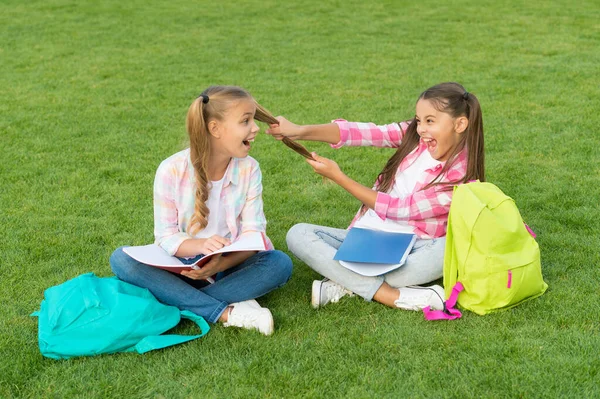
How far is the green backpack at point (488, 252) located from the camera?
12.2ft

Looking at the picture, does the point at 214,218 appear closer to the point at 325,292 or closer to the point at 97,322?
the point at 325,292

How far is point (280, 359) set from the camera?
3426 millimetres

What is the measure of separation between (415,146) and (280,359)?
151 centimetres

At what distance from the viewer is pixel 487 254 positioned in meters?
3.74

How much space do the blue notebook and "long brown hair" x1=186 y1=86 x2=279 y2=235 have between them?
72cm

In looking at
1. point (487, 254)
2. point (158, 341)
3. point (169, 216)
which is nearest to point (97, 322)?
point (158, 341)

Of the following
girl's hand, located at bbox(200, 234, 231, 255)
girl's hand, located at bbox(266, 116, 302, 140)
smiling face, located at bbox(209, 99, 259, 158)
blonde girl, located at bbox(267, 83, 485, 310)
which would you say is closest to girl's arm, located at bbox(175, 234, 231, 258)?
girl's hand, located at bbox(200, 234, 231, 255)

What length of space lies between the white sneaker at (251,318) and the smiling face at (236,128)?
0.73m

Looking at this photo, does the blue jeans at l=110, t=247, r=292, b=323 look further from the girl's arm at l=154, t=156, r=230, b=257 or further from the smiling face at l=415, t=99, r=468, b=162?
the smiling face at l=415, t=99, r=468, b=162

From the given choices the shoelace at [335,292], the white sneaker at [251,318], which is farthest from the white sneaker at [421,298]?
the white sneaker at [251,318]

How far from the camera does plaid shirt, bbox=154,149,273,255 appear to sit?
12.8 ft

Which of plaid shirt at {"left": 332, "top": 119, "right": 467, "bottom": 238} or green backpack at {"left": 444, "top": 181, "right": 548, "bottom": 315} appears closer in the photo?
green backpack at {"left": 444, "top": 181, "right": 548, "bottom": 315}

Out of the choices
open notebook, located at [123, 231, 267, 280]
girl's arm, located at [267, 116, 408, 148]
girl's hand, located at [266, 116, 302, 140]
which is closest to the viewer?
open notebook, located at [123, 231, 267, 280]

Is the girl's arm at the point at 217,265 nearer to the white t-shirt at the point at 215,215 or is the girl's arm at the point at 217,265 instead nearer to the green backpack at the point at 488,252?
the white t-shirt at the point at 215,215
